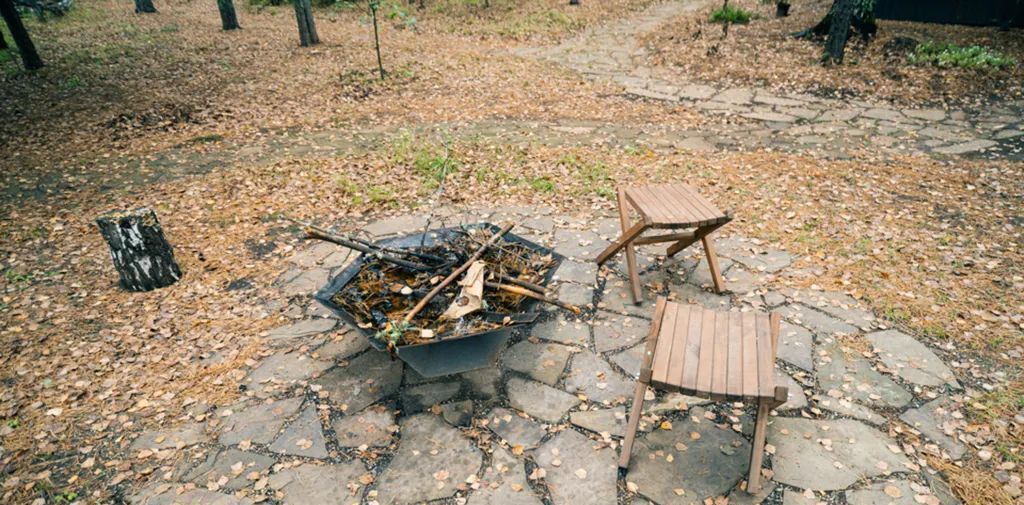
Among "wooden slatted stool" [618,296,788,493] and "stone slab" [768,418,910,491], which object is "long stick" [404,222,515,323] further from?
"stone slab" [768,418,910,491]


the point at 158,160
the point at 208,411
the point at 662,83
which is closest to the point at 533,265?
the point at 208,411

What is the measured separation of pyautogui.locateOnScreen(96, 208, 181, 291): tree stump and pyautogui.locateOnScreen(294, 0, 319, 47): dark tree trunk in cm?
967

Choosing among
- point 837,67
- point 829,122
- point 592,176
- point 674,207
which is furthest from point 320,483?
point 837,67

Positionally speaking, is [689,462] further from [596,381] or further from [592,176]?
[592,176]

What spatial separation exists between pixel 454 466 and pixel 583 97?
25.7ft

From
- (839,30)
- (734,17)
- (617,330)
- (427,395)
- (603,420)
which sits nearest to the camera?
(603,420)

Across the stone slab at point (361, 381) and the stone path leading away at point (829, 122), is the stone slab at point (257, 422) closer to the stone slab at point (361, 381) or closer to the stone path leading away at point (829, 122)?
the stone slab at point (361, 381)

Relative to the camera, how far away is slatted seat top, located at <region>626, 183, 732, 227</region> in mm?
3887

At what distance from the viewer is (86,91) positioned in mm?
9758

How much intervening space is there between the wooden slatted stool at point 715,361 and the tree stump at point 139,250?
4.13 metres

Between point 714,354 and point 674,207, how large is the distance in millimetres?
1508

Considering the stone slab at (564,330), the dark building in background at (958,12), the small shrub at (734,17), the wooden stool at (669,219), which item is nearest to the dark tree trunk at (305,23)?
the small shrub at (734,17)

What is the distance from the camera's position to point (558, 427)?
3.28 meters

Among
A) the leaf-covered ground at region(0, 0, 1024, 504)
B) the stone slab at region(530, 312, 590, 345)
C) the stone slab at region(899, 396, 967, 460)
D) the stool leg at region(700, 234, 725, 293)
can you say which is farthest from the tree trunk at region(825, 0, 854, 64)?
the stone slab at region(530, 312, 590, 345)
